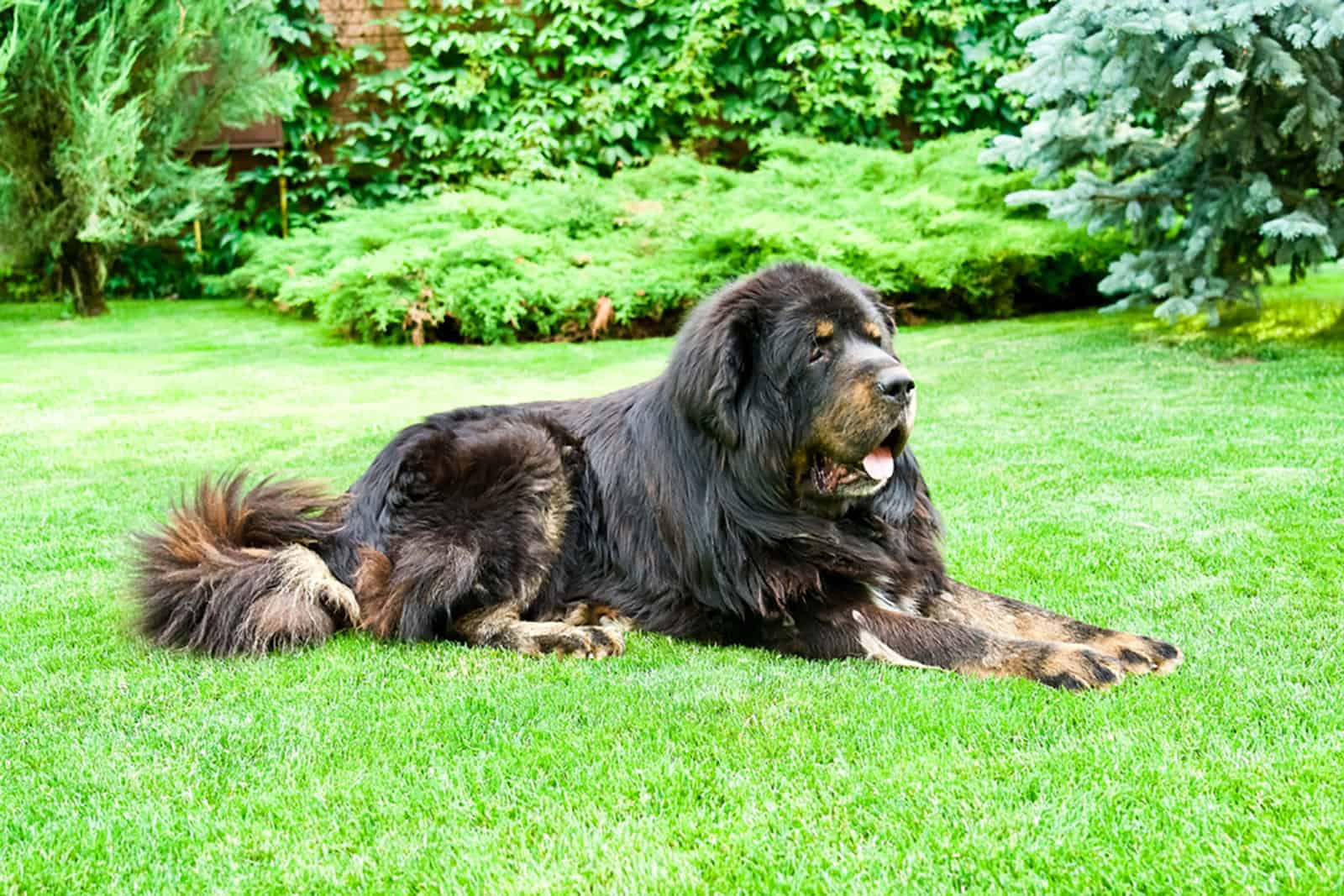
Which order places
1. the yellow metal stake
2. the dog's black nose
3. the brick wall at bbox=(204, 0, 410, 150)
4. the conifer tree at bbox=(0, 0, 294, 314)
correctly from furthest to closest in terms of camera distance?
the yellow metal stake < the brick wall at bbox=(204, 0, 410, 150) < the conifer tree at bbox=(0, 0, 294, 314) < the dog's black nose

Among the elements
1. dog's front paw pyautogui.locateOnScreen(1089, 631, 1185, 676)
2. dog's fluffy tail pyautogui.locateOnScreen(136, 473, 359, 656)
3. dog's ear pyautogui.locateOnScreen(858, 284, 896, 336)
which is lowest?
dog's front paw pyautogui.locateOnScreen(1089, 631, 1185, 676)

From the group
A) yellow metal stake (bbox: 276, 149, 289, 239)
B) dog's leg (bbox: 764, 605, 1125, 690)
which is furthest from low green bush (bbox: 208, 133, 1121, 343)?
dog's leg (bbox: 764, 605, 1125, 690)

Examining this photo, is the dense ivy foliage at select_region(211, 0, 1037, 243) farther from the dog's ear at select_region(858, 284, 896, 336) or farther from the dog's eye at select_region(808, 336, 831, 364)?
the dog's eye at select_region(808, 336, 831, 364)

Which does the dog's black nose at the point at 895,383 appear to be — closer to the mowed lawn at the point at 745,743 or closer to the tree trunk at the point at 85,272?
the mowed lawn at the point at 745,743

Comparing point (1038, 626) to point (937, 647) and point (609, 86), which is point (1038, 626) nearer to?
point (937, 647)

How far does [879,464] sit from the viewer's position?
3.16 meters

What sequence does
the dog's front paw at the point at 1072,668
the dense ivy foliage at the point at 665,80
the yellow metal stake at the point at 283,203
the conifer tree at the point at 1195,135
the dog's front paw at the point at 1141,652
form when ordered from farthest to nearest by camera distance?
the yellow metal stake at the point at 283,203
the dense ivy foliage at the point at 665,80
the conifer tree at the point at 1195,135
the dog's front paw at the point at 1141,652
the dog's front paw at the point at 1072,668

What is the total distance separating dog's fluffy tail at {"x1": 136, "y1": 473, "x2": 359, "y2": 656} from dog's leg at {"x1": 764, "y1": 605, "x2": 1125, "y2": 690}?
4.09 ft

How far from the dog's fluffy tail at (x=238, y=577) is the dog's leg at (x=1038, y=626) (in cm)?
166

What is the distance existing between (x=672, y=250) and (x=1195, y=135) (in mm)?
4028

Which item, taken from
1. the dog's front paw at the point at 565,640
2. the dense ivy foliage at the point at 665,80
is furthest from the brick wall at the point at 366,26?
the dog's front paw at the point at 565,640

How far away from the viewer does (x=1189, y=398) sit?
6.13 m

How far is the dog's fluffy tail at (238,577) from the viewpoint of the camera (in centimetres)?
320

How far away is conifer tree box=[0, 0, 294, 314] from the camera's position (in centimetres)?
992
